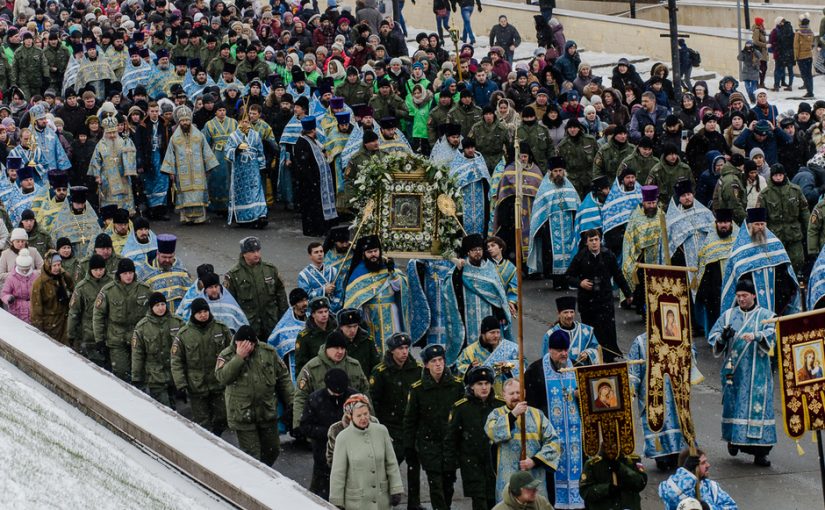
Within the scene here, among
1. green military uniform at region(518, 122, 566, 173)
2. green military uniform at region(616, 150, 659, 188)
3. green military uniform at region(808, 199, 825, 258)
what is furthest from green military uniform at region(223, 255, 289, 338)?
green military uniform at region(518, 122, 566, 173)

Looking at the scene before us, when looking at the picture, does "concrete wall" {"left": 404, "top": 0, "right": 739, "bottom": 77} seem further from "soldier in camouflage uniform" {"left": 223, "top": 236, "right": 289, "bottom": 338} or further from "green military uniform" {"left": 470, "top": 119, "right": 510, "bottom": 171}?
"soldier in camouflage uniform" {"left": 223, "top": 236, "right": 289, "bottom": 338}

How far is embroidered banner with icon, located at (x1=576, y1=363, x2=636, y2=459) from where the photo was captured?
533 inches

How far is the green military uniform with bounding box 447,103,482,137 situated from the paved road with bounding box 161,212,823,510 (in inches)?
89.8

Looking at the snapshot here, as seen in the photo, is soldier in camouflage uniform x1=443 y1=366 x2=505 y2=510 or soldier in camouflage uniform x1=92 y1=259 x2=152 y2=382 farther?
soldier in camouflage uniform x1=92 y1=259 x2=152 y2=382

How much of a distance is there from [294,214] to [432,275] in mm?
6917

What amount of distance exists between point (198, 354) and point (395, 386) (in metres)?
1.81

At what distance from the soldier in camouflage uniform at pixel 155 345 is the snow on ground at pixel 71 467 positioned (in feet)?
4.42

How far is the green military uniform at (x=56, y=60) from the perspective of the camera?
29234mm

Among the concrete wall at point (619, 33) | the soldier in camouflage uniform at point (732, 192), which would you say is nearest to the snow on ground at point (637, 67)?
the concrete wall at point (619, 33)

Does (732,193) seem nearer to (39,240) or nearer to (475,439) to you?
(39,240)

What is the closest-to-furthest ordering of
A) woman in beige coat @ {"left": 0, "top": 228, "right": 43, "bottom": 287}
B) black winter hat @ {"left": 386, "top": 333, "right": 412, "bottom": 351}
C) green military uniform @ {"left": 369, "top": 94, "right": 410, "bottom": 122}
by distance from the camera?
black winter hat @ {"left": 386, "top": 333, "right": 412, "bottom": 351} → woman in beige coat @ {"left": 0, "top": 228, "right": 43, "bottom": 287} → green military uniform @ {"left": 369, "top": 94, "right": 410, "bottom": 122}

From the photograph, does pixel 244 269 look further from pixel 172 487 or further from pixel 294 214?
pixel 294 214

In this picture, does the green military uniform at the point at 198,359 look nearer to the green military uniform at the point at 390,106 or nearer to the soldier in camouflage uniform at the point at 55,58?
the green military uniform at the point at 390,106

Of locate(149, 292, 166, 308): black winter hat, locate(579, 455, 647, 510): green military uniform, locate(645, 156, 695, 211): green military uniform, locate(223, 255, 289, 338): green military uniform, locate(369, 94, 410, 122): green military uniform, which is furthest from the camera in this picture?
locate(369, 94, 410, 122): green military uniform
